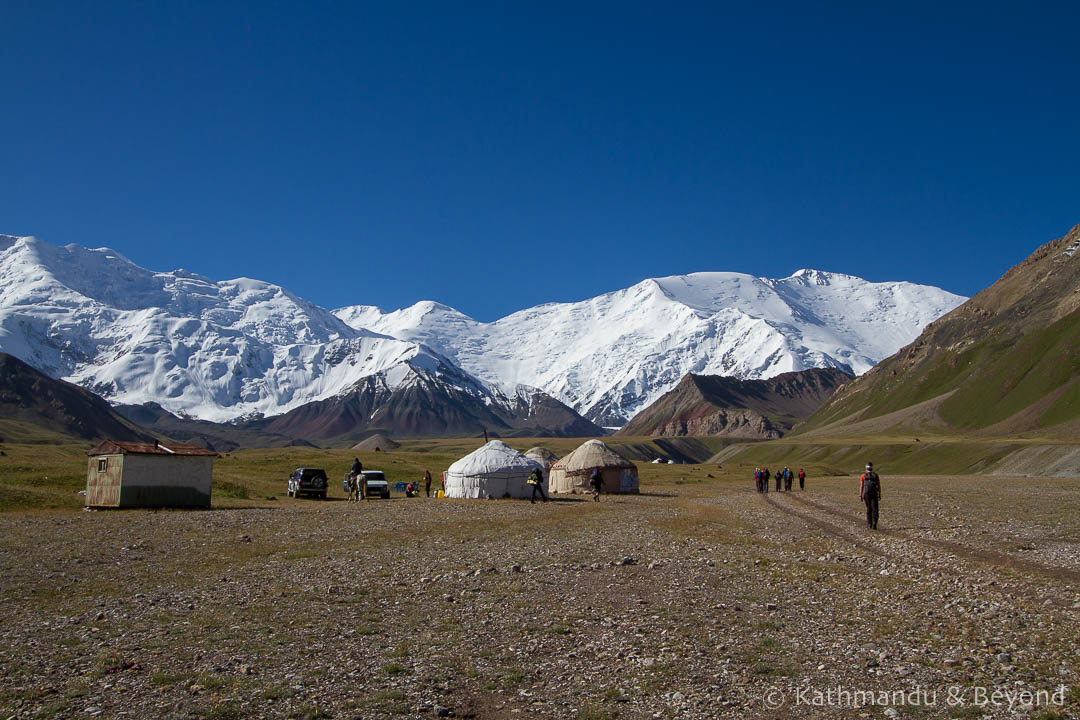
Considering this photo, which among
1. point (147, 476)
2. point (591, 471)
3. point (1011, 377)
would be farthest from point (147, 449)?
point (1011, 377)

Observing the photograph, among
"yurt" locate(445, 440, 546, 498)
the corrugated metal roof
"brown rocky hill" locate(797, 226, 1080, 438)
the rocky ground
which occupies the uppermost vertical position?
"brown rocky hill" locate(797, 226, 1080, 438)

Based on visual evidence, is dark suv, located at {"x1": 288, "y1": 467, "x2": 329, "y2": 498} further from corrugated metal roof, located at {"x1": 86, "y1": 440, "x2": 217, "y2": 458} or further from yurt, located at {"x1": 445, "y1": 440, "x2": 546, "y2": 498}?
corrugated metal roof, located at {"x1": 86, "y1": 440, "x2": 217, "y2": 458}

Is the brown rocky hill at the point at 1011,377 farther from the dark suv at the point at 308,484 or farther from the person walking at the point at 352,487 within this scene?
the dark suv at the point at 308,484

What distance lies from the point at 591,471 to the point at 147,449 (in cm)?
3327

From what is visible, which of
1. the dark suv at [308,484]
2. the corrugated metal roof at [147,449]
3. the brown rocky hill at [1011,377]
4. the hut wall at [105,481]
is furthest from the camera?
the brown rocky hill at [1011,377]

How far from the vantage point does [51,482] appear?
48125 millimetres

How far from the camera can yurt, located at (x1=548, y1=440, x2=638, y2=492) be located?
63.3 metres

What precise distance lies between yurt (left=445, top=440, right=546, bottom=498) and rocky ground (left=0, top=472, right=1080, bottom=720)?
2830cm

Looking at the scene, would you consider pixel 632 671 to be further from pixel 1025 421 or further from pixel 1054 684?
pixel 1025 421

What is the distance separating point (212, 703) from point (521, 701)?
131 inches

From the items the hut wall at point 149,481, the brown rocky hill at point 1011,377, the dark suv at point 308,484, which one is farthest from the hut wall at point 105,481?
the brown rocky hill at point 1011,377

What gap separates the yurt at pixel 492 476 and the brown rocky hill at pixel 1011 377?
3571 inches

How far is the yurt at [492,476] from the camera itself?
2108 inches

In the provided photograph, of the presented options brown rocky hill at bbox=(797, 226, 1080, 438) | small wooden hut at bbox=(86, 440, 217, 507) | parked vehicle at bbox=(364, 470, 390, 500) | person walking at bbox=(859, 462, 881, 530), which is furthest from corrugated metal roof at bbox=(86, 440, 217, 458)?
brown rocky hill at bbox=(797, 226, 1080, 438)
